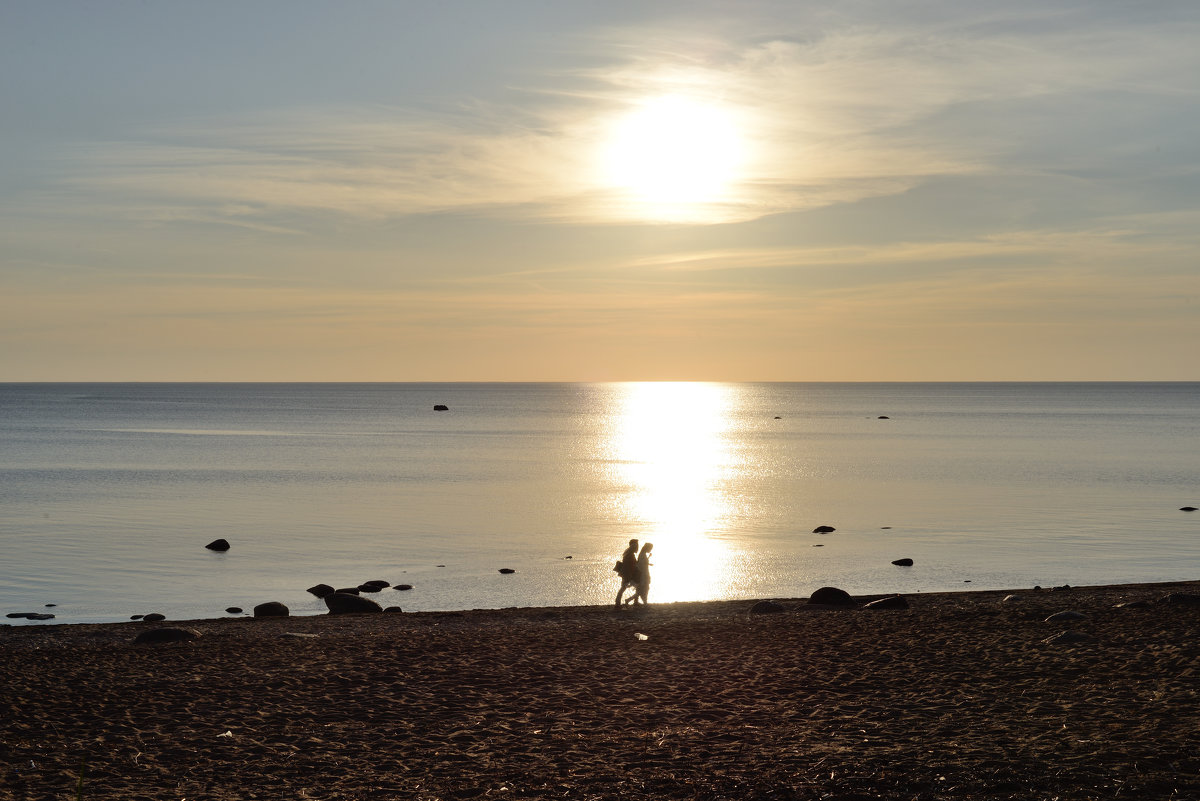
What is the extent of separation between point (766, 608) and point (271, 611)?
13.6 metres

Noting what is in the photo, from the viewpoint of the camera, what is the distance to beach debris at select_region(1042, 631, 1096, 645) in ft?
63.3

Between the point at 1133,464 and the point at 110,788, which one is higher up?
A: the point at 1133,464

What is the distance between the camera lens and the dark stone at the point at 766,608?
26.0m

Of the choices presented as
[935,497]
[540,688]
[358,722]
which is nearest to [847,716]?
[540,688]

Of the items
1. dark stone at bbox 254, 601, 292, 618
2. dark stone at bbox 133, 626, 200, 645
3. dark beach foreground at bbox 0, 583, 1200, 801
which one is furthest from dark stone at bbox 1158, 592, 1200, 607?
dark stone at bbox 254, 601, 292, 618

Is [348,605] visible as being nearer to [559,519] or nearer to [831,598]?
[831,598]

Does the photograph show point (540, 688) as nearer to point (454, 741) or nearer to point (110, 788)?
point (454, 741)

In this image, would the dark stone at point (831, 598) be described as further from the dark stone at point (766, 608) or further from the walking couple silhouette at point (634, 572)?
the walking couple silhouette at point (634, 572)

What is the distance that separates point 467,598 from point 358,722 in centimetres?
1973

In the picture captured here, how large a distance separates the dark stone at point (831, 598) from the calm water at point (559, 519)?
7083mm

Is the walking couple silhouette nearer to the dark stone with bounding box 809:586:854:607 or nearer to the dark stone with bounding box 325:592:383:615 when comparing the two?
the dark stone with bounding box 809:586:854:607

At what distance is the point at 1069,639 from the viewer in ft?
63.5

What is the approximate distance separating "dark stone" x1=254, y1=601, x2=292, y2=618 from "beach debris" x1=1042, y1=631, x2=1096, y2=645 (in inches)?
766

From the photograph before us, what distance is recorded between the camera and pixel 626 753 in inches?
518
